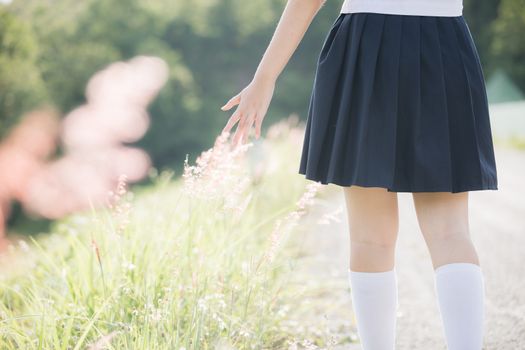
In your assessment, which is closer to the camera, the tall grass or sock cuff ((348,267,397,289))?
sock cuff ((348,267,397,289))

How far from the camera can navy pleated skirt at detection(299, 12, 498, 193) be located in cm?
131

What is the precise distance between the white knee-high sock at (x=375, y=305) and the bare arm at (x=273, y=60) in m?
0.43

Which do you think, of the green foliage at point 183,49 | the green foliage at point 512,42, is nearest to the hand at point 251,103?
the green foliage at point 183,49

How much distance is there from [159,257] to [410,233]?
258 cm

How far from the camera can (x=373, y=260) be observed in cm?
144

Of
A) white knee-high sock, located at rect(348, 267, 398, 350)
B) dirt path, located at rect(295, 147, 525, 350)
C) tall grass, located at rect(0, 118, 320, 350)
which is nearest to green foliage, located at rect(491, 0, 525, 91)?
dirt path, located at rect(295, 147, 525, 350)

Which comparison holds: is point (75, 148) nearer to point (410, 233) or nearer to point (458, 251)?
point (410, 233)

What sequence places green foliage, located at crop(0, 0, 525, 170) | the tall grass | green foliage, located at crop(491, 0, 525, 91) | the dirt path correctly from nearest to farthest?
the tall grass → the dirt path → green foliage, located at crop(491, 0, 525, 91) → green foliage, located at crop(0, 0, 525, 170)

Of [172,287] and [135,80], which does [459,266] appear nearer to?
[172,287]

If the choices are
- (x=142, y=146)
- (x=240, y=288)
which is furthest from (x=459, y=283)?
(x=142, y=146)

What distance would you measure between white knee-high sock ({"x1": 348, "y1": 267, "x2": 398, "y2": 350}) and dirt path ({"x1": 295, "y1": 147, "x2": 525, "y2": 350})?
0.26 meters

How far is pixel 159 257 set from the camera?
2088mm

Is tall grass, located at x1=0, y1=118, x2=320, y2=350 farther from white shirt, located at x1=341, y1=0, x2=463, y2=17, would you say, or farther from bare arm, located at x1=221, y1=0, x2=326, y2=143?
white shirt, located at x1=341, y1=0, x2=463, y2=17

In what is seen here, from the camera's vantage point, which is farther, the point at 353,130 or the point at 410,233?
the point at 410,233
